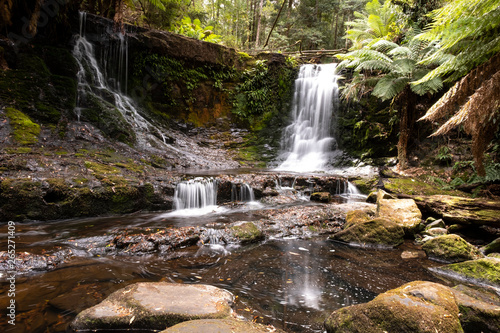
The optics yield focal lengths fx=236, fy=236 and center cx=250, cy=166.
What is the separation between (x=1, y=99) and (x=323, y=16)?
2216 centimetres

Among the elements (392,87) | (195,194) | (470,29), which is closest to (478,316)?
(470,29)

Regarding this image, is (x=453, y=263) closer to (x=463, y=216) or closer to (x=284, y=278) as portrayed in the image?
(x=463, y=216)

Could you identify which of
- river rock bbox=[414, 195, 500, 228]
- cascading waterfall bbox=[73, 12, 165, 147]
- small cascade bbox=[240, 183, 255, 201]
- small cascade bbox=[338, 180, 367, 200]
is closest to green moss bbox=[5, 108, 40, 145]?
cascading waterfall bbox=[73, 12, 165, 147]

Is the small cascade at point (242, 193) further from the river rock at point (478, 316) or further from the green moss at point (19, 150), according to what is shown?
the river rock at point (478, 316)

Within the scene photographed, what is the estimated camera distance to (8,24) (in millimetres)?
6984

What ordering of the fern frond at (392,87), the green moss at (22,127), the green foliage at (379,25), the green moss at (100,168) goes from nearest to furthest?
the green moss at (100,168) → the green moss at (22,127) → the fern frond at (392,87) → the green foliage at (379,25)

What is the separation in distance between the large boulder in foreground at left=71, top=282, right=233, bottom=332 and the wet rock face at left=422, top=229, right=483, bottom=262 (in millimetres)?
3548

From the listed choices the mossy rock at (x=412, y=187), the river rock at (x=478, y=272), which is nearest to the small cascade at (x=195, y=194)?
the river rock at (x=478, y=272)

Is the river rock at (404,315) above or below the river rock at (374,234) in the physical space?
above

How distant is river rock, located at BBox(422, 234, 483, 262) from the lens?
3.69 metres

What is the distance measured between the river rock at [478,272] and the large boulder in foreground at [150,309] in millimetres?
3155

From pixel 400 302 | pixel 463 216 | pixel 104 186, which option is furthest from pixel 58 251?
pixel 463 216

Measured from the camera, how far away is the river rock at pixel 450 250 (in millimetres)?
3689

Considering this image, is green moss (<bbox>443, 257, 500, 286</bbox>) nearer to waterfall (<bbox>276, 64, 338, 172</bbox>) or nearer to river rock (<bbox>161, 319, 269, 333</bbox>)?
river rock (<bbox>161, 319, 269, 333</bbox>)
